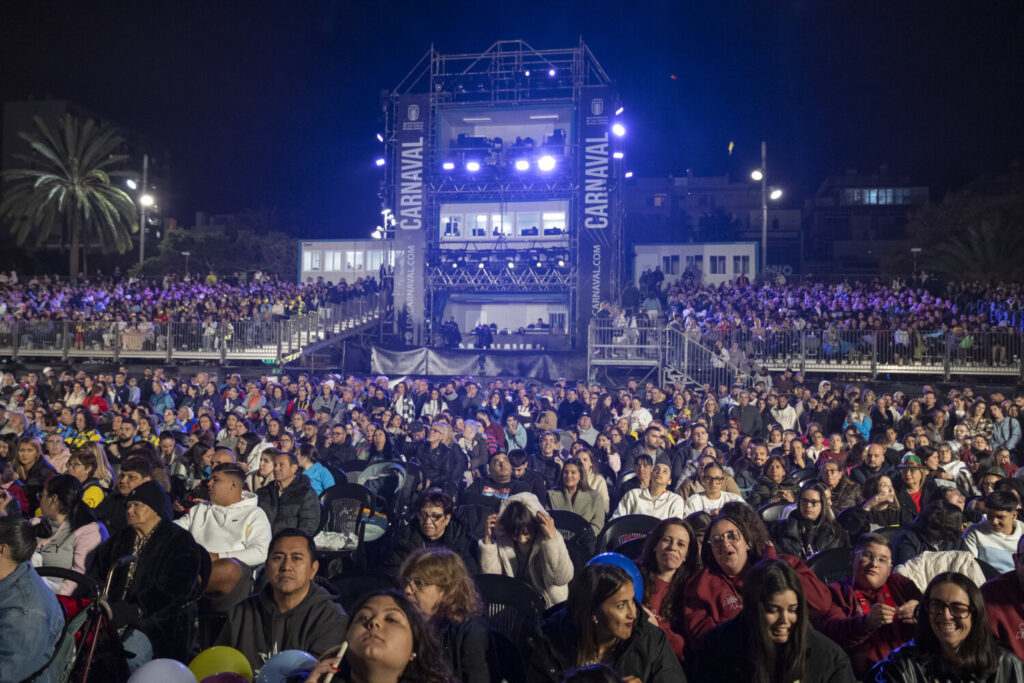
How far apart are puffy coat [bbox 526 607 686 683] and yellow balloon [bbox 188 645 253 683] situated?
4.43ft

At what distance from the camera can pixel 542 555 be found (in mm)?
4961

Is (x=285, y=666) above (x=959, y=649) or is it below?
below

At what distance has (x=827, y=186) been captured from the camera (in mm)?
61656

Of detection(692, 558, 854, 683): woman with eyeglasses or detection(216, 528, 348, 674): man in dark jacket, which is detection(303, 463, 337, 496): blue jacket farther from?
detection(692, 558, 854, 683): woman with eyeglasses

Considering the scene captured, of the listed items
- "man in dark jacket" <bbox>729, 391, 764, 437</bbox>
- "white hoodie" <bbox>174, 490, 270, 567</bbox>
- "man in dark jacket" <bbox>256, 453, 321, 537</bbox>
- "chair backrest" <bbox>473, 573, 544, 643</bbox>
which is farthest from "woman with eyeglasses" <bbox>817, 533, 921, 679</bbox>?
"man in dark jacket" <bbox>729, 391, 764, 437</bbox>

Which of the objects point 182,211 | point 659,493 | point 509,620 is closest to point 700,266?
point 659,493

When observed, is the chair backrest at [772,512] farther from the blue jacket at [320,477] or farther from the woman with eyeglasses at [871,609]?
the blue jacket at [320,477]

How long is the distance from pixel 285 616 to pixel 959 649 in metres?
3.15

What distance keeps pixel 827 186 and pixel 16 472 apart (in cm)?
6393

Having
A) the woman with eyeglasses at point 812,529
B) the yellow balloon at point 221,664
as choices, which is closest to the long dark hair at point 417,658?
the yellow balloon at point 221,664

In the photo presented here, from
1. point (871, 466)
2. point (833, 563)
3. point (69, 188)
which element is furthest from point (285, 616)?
point (69, 188)

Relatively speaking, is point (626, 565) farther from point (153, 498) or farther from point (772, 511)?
point (772, 511)

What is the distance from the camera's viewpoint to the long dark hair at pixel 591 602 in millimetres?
3451

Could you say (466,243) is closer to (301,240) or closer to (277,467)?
(301,240)
